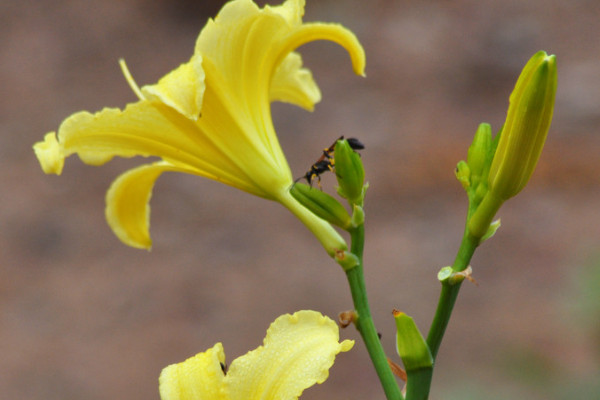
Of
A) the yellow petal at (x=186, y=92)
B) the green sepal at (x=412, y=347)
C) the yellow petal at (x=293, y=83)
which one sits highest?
the yellow petal at (x=293, y=83)

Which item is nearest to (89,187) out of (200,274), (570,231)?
(200,274)

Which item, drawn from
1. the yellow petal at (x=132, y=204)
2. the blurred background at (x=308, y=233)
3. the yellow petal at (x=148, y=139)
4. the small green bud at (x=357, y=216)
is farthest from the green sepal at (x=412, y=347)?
the blurred background at (x=308, y=233)

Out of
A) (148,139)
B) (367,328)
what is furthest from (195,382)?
(148,139)

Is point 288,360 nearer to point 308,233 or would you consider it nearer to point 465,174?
point 465,174

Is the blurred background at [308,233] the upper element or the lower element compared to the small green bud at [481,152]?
upper

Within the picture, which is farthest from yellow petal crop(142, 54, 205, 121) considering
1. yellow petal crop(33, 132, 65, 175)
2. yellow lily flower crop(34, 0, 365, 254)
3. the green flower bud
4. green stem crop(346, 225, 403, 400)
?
the green flower bud

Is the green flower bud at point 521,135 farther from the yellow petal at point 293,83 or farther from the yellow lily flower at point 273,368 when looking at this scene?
the yellow petal at point 293,83

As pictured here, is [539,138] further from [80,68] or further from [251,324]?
[80,68]

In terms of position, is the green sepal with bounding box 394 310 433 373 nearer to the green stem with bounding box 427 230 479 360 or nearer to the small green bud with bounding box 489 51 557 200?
the green stem with bounding box 427 230 479 360
